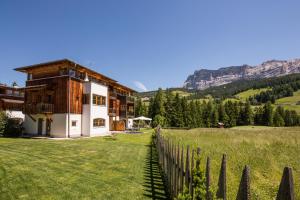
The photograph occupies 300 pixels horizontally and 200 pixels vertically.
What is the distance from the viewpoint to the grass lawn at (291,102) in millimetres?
104188

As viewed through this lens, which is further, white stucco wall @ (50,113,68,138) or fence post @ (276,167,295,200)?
white stucco wall @ (50,113,68,138)

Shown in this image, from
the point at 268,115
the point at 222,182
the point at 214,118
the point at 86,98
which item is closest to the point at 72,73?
the point at 86,98

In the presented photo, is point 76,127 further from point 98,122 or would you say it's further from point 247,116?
point 247,116

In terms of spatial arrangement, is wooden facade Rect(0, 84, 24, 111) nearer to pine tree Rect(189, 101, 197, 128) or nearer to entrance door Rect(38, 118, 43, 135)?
entrance door Rect(38, 118, 43, 135)

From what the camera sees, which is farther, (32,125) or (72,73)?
(32,125)

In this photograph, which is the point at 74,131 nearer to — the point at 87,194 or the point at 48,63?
the point at 48,63

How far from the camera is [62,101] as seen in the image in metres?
25.2

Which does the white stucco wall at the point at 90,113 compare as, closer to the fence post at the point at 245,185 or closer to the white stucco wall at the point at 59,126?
the white stucco wall at the point at 59,126

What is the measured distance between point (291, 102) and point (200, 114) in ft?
263

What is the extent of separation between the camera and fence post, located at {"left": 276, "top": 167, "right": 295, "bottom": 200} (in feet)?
4.79

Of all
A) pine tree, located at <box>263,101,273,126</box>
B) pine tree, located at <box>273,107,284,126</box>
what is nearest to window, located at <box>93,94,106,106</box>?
pine tree, located at <box>263,101,273,126</box>

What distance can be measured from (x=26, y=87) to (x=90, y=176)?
2373 centimetres

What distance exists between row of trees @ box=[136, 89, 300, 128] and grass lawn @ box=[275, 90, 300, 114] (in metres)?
30.1

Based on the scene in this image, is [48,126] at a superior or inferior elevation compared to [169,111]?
inferior
